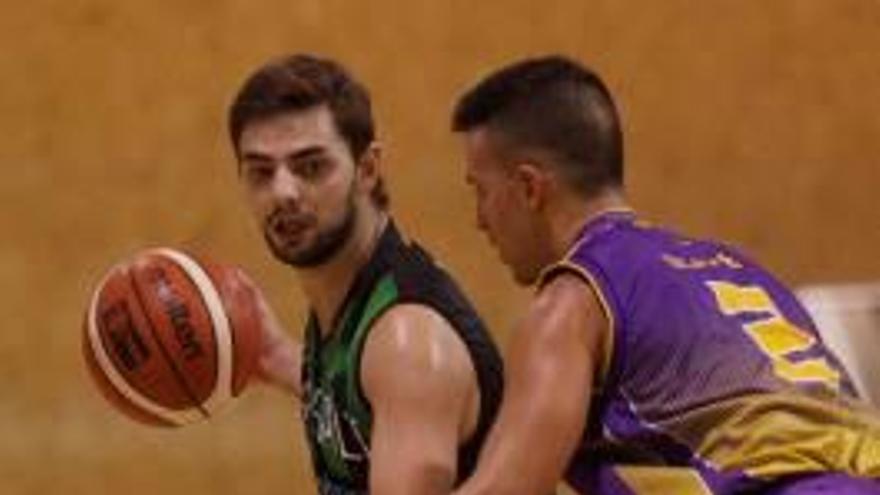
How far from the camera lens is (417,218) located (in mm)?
4750

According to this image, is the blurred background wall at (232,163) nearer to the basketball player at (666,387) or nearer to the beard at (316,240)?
the beard at (316,240)

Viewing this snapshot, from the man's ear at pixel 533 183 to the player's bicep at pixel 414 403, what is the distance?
233mm

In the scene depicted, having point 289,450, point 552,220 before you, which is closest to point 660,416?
point 552,220

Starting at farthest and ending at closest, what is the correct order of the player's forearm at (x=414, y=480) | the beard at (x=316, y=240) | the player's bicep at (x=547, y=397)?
1. the beard at (x=316, y=240)
2. the player's forearm at (x=414, y=480)
3. the player's bicep at (x=547, y=397)

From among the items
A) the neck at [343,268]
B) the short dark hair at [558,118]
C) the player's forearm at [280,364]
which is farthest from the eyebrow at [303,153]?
the player's forearm at [280,364]

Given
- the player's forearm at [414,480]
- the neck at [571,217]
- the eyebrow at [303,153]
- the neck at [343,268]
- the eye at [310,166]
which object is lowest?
the player's forearm at [414,480]

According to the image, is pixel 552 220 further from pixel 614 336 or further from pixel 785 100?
pixel 785 100

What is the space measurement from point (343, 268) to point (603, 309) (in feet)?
1.90

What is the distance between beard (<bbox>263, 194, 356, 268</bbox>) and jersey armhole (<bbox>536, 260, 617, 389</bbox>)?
19.2 inches

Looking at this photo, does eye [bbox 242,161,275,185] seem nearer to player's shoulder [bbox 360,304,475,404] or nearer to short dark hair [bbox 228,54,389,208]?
short dark hair [bbox 228,54,389,208]

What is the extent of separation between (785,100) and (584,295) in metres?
2.81

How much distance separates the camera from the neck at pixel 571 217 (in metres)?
2.41

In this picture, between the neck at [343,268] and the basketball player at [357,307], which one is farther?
the neck at [343,268]

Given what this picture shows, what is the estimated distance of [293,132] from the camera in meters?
2.73
